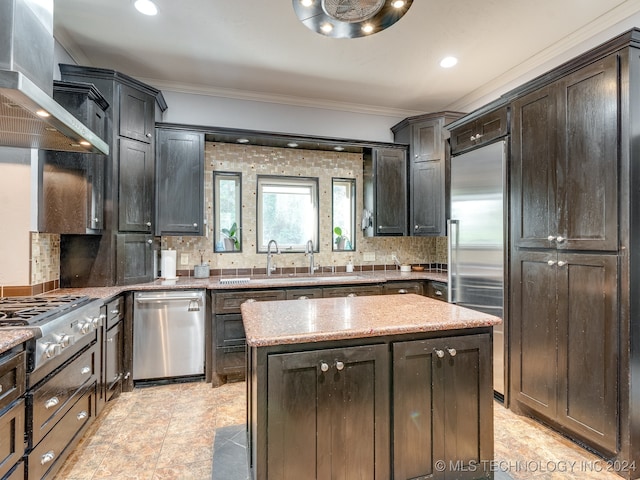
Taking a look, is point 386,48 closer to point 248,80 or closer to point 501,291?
point 248,80

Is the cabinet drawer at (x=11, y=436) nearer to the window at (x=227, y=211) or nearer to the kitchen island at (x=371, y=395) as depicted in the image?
the kitchen island at (x=371, y=395)

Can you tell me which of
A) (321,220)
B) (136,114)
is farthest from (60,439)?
(321,220)

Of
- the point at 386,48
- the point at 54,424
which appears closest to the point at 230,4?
the point at 386,48

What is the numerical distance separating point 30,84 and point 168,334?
2.22 m

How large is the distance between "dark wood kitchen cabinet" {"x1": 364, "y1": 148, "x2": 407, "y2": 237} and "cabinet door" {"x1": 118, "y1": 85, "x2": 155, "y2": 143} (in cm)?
237

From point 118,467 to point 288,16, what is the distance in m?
3.23

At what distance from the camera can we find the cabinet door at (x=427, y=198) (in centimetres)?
382

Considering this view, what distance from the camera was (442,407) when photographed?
1.65m

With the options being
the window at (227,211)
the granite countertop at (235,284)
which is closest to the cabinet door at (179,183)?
the window at (227,211)

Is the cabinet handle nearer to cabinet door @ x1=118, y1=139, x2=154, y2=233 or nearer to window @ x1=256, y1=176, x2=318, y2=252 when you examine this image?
cabinet door @ x1=118, y1=139, x2=154, y2=233

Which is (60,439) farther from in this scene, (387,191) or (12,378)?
(387,191)

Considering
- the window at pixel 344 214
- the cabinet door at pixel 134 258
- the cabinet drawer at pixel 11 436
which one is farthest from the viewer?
the window at pixel 344 214

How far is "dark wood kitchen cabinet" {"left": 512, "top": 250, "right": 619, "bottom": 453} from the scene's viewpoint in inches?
76.4

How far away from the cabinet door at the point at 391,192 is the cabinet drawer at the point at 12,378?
3.24 metres
